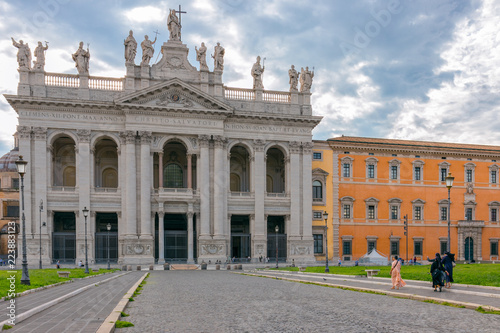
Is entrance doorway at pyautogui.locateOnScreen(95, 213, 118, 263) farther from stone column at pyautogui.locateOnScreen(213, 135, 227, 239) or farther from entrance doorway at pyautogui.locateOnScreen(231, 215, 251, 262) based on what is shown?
entrance doorway at pyautogui.locateOnScreen(231, 215, 251, 262)

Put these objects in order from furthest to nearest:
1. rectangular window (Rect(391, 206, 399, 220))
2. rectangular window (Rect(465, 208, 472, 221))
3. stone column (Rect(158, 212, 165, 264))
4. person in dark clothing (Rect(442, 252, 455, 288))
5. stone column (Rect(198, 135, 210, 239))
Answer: rectangular window (Rect(465, 208, 472, 221)) < rectangular window (Rect(391, 206, 399, 220)) < stone column (Rect(198, 135, 210, 239)) < stone column (Rect(158, 212, 165, 264)) < person in dark clothing (Rect(442, 252, 455, 288))

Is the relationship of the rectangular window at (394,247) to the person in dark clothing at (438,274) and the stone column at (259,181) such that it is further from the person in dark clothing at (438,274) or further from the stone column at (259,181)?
the person in dark clothing at (438,274)

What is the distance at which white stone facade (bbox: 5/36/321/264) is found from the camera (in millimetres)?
46906

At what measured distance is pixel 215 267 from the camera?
151 feet

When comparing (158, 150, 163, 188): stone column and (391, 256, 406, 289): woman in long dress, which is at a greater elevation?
(158, 150, 163, 188): stone column

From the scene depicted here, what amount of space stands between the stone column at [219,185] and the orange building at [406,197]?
36.9 feet

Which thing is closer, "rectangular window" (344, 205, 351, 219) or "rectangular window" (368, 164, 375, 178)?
"rectangular window" (344, 205, 351, 219)

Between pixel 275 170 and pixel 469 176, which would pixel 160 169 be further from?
pixel 469 176

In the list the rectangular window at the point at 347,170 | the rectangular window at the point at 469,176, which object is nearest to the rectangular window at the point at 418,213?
the rectangular window at the point at 469,176

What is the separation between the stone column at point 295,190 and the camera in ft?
171

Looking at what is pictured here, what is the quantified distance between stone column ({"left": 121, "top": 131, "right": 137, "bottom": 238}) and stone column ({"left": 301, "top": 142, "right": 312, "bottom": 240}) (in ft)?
58.3

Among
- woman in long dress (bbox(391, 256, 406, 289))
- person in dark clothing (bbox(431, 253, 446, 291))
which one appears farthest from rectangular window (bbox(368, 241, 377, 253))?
person in dark clothing (bbox(431, 253, 446, 291))

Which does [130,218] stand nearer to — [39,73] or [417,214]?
[39,73]

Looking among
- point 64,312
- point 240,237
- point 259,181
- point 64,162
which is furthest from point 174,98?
point 64,312
